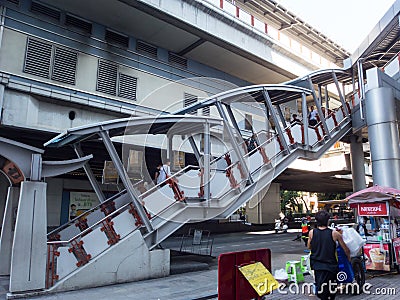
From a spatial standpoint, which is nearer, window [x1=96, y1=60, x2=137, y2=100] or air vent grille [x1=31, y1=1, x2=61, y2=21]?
air vent grille [x1=31, y1=1, x2=61, y2=21]

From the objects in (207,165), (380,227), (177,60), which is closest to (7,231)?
(207,165)

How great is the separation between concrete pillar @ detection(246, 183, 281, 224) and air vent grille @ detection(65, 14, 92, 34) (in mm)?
16861

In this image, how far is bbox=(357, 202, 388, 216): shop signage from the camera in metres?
8.81

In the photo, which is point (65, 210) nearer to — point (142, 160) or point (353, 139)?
point (142, 160)

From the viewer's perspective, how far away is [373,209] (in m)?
9.02

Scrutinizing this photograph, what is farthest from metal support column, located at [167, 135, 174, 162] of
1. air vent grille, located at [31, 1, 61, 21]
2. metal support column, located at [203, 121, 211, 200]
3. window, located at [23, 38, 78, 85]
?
air vent grille, located at [31, 1, 61, 21]

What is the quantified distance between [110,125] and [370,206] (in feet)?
23.7

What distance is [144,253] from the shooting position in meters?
8.17

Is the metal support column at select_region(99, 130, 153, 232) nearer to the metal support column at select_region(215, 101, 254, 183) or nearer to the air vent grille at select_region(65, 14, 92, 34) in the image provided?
the metal support column at select_region(215, 101, 254, 183)

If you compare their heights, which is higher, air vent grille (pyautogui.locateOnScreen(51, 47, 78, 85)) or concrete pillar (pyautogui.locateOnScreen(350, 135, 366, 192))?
air vent grille (pyautogui.locateOnScreen(51, 47, 78, 85))

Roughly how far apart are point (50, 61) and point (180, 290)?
9.81m

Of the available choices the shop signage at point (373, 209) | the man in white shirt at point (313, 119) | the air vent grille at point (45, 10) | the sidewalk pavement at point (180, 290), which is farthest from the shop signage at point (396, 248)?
the air vent grille at point (45, 10)

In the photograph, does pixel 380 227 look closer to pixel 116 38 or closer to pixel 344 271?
pixel 344 271

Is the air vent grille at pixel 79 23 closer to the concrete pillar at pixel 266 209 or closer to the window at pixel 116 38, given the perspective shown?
the window at pixel 116 38
